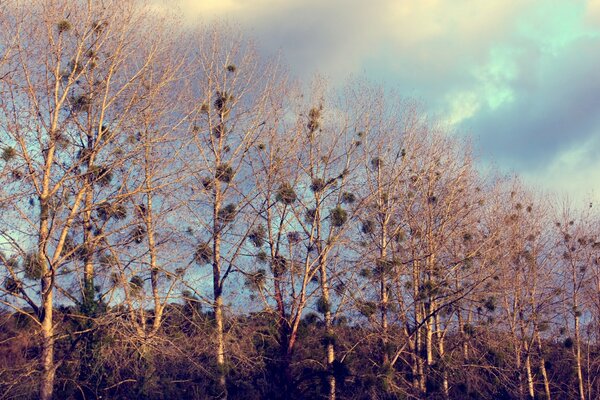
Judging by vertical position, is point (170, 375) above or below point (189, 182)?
below

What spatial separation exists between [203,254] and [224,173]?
8.29 feet

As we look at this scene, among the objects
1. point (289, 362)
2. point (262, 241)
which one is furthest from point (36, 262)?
point (289, 362)

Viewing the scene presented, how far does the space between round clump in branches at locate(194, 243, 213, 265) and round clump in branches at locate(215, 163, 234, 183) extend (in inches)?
78.4

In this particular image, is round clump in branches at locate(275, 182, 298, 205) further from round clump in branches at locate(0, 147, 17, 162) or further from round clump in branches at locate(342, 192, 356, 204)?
round clump in branches at locate(0, 147, 17, 162)

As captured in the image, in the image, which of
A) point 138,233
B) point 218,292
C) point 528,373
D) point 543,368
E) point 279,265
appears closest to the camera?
point 138,233

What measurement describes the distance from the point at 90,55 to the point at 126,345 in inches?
284

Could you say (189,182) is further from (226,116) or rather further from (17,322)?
(17,322)

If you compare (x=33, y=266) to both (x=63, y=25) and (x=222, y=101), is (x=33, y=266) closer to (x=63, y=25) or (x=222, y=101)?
(x=63, y=25)

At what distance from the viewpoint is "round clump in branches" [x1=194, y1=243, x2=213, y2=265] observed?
717 inches

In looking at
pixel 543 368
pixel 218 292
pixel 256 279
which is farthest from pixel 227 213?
pixel 543 368

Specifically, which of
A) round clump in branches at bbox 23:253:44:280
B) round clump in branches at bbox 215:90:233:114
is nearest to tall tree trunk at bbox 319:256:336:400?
round clump in branches at bbox 215:90:233:114

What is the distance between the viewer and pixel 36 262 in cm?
1293

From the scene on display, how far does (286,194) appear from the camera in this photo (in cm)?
1944

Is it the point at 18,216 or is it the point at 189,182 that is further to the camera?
the point at 189,182
